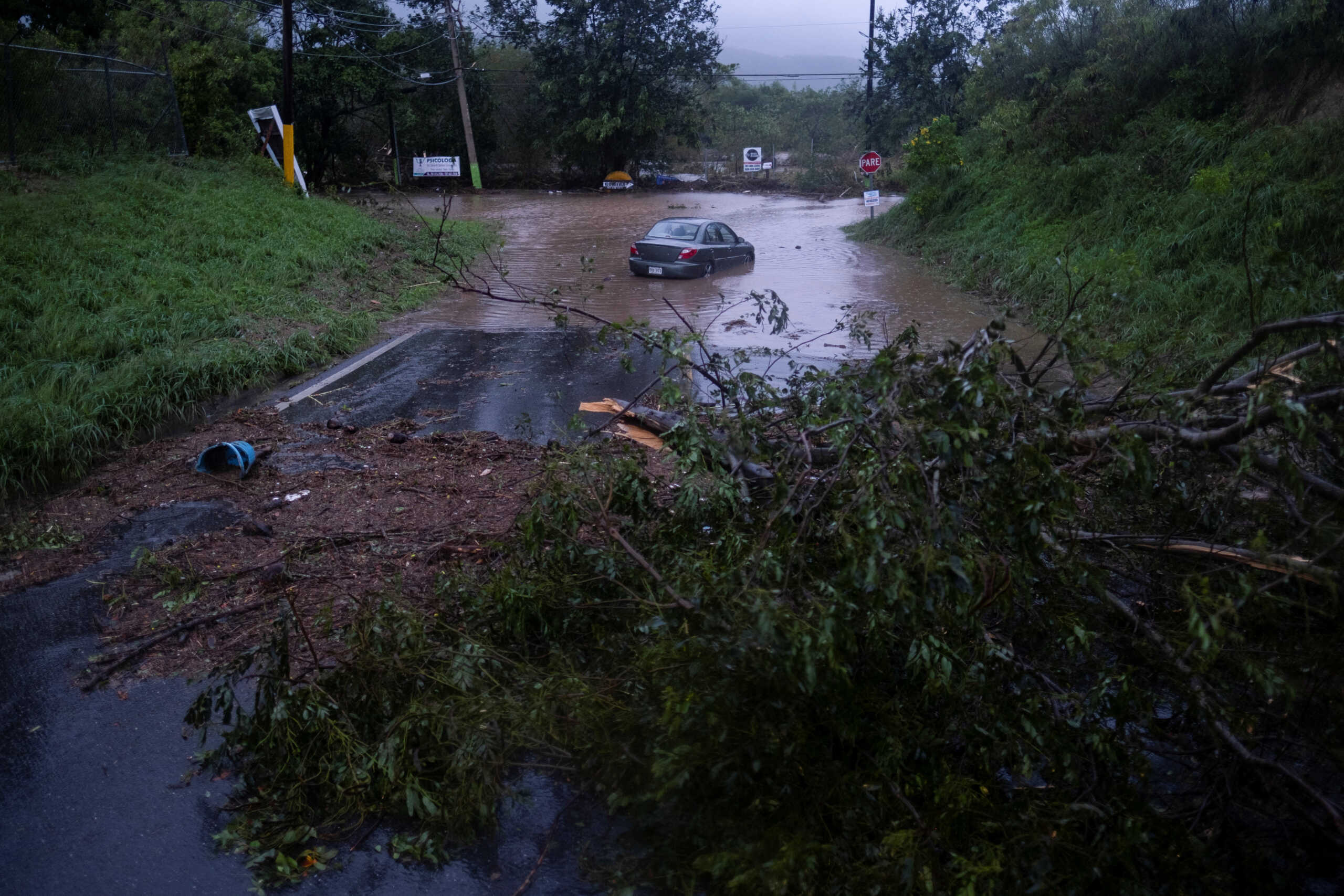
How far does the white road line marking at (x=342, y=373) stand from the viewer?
9.73 meters

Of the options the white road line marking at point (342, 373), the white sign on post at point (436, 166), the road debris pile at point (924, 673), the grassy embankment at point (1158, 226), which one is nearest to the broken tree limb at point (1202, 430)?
the road debris pile at point (924, 673)

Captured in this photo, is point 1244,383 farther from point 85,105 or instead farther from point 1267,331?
point 85,105

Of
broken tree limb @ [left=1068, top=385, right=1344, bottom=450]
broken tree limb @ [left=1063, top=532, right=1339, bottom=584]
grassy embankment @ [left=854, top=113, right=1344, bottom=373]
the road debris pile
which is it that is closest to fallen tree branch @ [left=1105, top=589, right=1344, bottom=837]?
the road debris pile

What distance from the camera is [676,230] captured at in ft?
62.8

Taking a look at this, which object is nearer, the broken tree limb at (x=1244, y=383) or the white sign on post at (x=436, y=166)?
the broken tree limb at (x=1244, y=383)

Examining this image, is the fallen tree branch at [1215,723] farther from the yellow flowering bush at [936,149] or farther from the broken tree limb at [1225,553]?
the yellow flowering bush at [936,149]

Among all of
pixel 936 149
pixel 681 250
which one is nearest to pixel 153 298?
pixel 681 250

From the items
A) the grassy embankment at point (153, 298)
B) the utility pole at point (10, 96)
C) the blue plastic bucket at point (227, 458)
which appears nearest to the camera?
the blue plastic bucket at point (227, 458)

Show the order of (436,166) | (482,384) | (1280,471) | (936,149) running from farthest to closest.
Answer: (436,166), (936,149), (482,384), (1280,471)

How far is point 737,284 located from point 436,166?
2812 cm

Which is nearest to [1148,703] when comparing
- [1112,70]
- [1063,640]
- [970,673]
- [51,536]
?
[1063,640]

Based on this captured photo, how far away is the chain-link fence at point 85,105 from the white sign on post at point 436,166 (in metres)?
19.3

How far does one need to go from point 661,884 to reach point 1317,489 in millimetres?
2716

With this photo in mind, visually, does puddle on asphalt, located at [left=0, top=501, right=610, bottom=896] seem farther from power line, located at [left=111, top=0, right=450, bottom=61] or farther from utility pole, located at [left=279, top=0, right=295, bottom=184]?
power line, located at [left=111, top=0, right=450, bottom=61]
